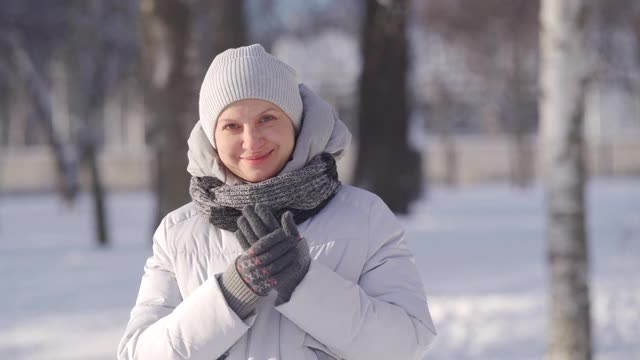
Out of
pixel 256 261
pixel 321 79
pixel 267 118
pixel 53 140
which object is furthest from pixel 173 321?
pixel 321 79

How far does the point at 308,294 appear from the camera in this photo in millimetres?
2326

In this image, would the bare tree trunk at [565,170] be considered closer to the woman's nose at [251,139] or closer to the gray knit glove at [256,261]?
the woman's nose at [251,139]

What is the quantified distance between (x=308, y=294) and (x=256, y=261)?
15cm

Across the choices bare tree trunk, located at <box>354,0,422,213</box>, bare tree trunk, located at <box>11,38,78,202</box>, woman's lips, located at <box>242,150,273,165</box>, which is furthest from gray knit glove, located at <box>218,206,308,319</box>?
bare tree trunk, located at <box>11,38,78,202</box>

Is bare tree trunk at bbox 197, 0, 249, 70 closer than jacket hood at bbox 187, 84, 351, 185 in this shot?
No

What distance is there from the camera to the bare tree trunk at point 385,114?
14430 millimetres

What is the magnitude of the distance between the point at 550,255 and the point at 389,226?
13.0ft

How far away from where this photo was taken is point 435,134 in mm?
47719

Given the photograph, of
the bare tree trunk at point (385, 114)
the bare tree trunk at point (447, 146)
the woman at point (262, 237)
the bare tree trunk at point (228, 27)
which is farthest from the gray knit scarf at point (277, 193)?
the bare tree trunk at point (447, 146)

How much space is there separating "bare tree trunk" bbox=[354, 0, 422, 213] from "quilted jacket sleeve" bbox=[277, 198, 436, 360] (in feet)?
39.1

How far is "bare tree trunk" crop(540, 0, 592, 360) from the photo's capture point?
19.9 ft

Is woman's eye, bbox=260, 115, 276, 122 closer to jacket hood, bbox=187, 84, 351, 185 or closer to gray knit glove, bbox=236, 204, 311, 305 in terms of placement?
jacket hood, bbox=187, 84, 351, 185

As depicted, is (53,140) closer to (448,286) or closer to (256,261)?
(448,286)

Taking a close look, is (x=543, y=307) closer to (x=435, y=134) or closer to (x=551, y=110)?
(x=551, y=110)
